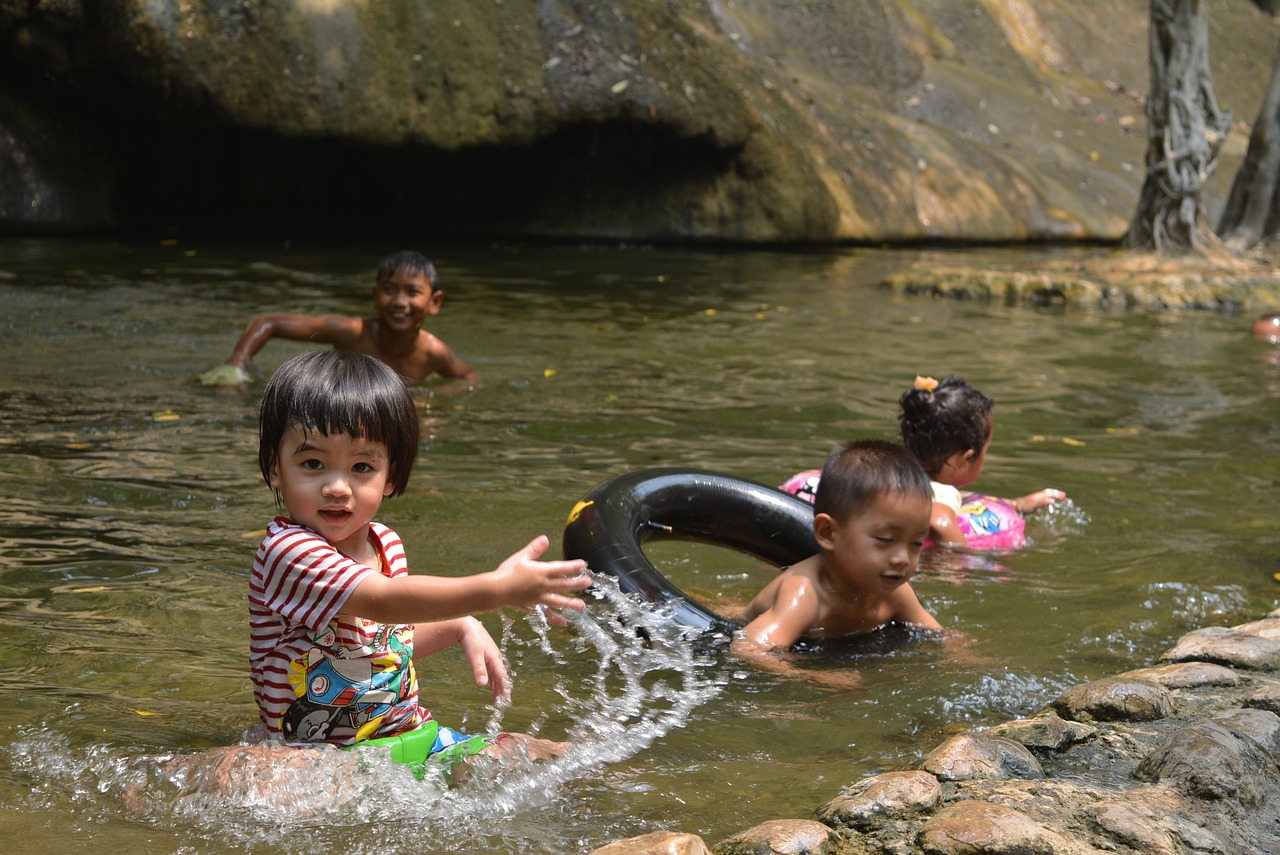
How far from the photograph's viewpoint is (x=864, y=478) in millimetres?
3955

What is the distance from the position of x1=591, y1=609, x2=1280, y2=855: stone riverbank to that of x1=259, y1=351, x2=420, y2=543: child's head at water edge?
35.2 inches

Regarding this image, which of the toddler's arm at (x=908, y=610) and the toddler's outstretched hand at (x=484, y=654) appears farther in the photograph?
the toddler's arm at (x=908, y=610)

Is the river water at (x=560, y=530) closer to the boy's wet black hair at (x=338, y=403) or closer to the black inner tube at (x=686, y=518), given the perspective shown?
the black inner tube at (x=686, y=518)

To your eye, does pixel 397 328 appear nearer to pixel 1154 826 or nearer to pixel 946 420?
pixel 946 420

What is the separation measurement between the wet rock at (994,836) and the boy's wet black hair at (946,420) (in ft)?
9.92

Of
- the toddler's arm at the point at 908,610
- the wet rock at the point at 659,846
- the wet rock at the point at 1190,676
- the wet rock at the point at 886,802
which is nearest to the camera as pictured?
the wet rock at the point at 659,846

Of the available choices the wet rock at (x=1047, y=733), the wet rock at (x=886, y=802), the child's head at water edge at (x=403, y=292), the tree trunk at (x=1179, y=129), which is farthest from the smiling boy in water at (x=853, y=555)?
the tree trunk at (x=1179, y=129)

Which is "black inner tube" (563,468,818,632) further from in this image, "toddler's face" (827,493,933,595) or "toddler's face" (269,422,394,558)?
"toddler's face" (269,422,394,558)

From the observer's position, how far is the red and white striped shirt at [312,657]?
2701 millimetres

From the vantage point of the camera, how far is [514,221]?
15.6 m

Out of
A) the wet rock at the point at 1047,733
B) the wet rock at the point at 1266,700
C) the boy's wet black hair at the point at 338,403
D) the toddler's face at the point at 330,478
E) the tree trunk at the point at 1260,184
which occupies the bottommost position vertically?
the wet rock at the point at 1047,733

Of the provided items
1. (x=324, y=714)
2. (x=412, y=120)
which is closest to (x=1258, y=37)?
(x=412, y=120)

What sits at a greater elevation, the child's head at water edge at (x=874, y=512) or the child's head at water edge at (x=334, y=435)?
the child's head at water edge at (x=334, y=435)

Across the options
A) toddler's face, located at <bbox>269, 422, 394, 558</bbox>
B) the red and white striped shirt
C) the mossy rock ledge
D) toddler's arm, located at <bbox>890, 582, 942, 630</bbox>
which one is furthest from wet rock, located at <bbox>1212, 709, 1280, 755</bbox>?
the mossy rock ledge
